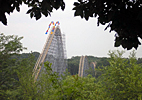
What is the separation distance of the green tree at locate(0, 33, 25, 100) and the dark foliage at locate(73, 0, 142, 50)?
14.2 m

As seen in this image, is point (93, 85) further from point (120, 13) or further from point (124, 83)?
point (120, 13)

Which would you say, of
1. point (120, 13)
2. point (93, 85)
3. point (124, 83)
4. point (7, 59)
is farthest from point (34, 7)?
point (7, 59)

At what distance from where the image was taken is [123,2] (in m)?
1.84

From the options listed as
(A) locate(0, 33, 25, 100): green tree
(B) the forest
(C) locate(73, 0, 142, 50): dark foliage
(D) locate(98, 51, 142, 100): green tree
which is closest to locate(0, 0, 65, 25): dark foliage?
(C) locate(73, 0, 142, 50): dark foliage

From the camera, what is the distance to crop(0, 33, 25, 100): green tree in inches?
601

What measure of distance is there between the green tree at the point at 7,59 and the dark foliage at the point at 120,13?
46.5 ft

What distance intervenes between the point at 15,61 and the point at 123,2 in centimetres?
1620

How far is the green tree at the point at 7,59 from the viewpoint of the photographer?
50.1 feet

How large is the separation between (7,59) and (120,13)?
15.4 m

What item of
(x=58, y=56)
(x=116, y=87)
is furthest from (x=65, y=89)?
(x=58, y=56)

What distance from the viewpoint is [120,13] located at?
185 centimetres

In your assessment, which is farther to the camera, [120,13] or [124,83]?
[124,83]

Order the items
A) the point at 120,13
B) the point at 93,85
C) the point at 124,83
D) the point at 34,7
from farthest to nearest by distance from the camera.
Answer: the point at 93,85, the point at 124,83, the point at 34,7, the point at 120,13

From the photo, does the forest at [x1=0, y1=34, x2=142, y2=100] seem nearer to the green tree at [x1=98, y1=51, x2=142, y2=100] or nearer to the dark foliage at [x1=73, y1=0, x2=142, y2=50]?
the green tree at [x1=98, y1=51, x2=142, y2=100]
